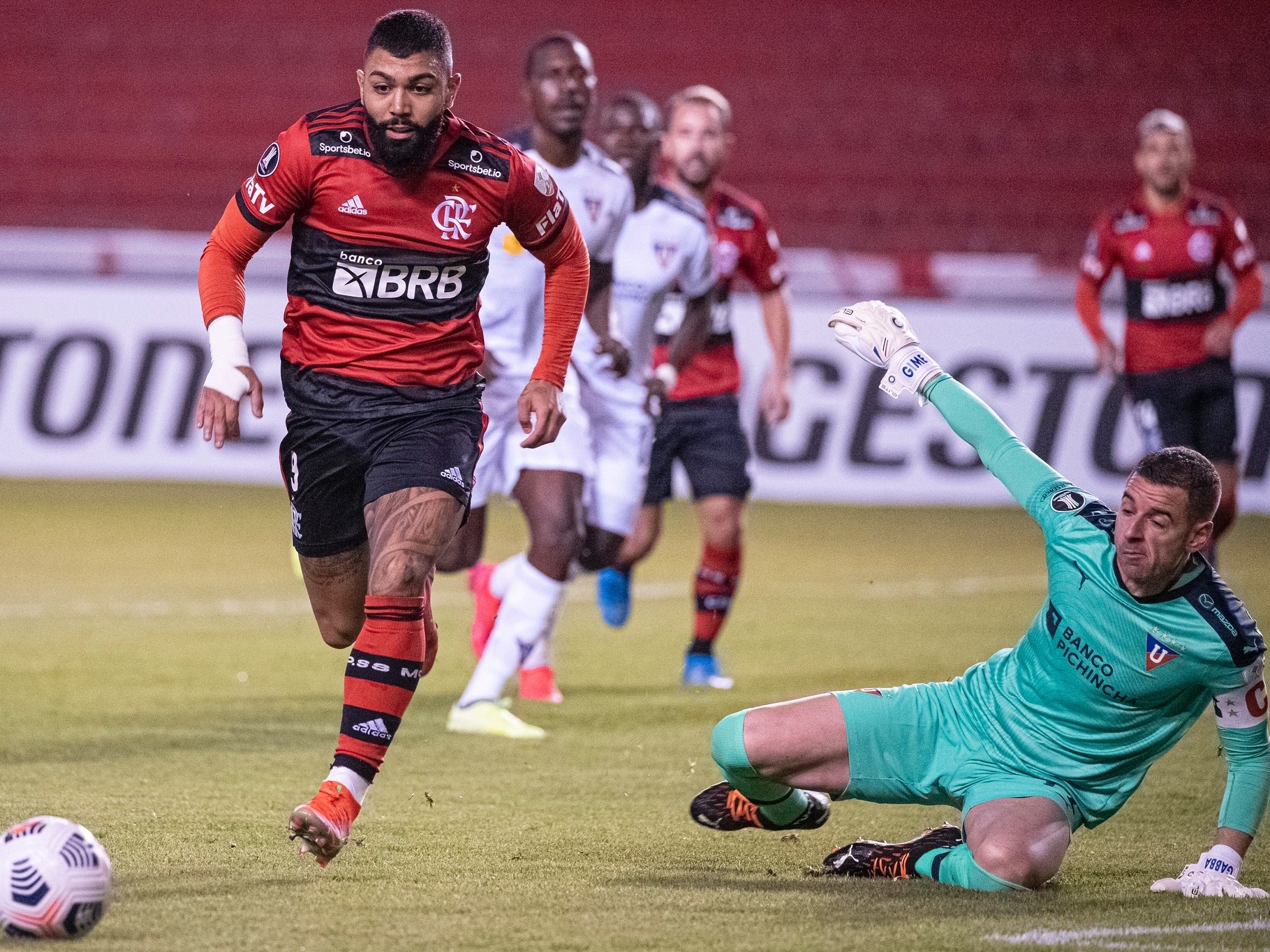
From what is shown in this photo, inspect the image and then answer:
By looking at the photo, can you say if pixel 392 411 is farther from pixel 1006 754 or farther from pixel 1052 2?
pixel 1052 2

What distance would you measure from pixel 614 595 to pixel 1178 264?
11.4 feet

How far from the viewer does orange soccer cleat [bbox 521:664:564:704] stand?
302 inches

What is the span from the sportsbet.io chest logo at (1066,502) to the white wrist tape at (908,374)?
0.44 metres

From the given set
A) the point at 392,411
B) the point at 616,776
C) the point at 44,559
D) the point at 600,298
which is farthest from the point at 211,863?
the point at 44,559

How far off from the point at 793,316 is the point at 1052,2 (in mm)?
7055

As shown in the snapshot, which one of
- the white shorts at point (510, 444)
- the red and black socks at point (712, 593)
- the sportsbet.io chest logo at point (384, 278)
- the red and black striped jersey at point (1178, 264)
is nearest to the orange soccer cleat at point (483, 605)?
the white shorts at point (510, 444)

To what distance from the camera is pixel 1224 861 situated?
449cm

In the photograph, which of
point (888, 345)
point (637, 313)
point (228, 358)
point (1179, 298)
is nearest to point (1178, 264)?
point (1179, 298)

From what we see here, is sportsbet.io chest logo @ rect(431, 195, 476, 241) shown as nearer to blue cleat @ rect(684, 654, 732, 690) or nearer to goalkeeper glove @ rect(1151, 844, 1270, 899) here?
goalkeeper glove @ rect(1151, 844, 1270, 899)

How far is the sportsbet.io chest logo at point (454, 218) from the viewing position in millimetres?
5020

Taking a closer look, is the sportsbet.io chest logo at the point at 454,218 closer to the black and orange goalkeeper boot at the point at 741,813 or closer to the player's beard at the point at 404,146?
the player's beard at the point at 404,146

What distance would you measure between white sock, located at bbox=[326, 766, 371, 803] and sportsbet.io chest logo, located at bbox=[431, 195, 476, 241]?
141cm

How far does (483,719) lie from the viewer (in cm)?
693

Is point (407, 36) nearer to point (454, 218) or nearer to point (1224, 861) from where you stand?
point (454, 218)
